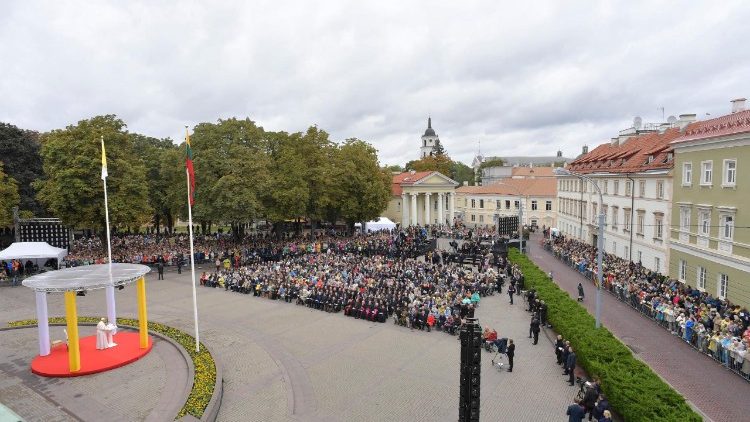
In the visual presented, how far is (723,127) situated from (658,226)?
8.57 meters

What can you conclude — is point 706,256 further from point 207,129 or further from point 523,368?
point 207,129

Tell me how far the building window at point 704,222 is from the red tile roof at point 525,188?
37303mm

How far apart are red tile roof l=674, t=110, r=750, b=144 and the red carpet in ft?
94.6

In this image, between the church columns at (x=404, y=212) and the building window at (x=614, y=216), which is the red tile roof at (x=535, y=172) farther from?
the building window at (x=614, y=216)

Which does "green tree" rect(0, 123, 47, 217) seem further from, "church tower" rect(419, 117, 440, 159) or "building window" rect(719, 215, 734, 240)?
"church tower" rect(419, 117, 440, 159)

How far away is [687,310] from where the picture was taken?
20.0 m

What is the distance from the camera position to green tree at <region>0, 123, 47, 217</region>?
3825 cm

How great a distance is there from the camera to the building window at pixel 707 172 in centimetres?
2422

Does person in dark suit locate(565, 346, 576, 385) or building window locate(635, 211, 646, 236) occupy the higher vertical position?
building window locate(635, 211, 646, 236)

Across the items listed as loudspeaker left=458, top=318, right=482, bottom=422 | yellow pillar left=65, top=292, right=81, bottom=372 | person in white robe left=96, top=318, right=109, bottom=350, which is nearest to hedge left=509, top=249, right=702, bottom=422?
loudspeaker left=458, top=318, right=482, bottom=422

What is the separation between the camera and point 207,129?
37969 millimetres

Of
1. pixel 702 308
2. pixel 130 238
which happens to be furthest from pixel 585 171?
pixel 130 238

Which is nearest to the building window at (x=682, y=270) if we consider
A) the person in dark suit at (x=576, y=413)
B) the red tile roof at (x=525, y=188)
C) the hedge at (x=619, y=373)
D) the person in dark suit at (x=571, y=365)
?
the hedge at (x=619, y=373)

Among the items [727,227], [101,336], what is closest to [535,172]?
[727,227]
